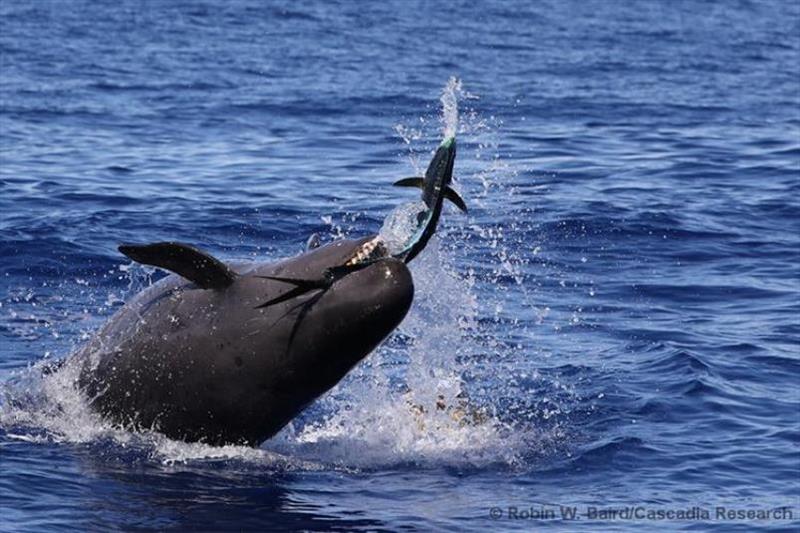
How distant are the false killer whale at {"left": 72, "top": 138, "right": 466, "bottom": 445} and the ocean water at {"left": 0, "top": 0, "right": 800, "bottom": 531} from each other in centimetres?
29

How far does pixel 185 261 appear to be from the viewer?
11367 mm

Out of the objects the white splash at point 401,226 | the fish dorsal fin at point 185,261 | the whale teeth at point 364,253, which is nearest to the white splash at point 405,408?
the white splash at point 401,226

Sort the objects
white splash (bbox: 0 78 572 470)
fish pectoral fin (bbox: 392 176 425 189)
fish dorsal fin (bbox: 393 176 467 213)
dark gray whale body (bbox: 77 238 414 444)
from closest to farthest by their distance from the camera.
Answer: fish dorsal fin (bbox: 393 176 467 213)
fish pectoral fin (bbox: 392 176 425 189)
dark gray whale body (bbox: 77 238 414 444)
white splash (bbox: 0 78 572 470)

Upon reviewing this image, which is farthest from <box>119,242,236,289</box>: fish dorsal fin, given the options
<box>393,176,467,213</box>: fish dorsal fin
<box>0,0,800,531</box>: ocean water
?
<box>393,176,467,213</box>: fish dorsal fin

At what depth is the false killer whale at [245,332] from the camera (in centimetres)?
1100

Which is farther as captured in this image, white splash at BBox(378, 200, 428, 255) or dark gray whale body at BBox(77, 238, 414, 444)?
white splash at BBox(378, 200, 428, 255)

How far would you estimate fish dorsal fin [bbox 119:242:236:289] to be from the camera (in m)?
11.0

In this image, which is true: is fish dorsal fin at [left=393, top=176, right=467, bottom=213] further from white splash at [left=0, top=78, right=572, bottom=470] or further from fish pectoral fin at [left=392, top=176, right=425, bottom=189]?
white splash at [left=0, top=78, right=572, bottom=470]

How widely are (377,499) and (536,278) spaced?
23.8ft

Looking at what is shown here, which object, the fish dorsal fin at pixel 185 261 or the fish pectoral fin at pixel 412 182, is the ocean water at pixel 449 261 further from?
the fish dorsal fin at pixel 185 261

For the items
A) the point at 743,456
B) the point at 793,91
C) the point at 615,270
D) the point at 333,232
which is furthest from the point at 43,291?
the point at 793,91

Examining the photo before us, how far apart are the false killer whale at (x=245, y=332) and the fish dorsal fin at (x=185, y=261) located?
0.03 feet

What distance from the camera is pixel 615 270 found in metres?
19.2

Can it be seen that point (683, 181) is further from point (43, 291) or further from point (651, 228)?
point (43, 291)
